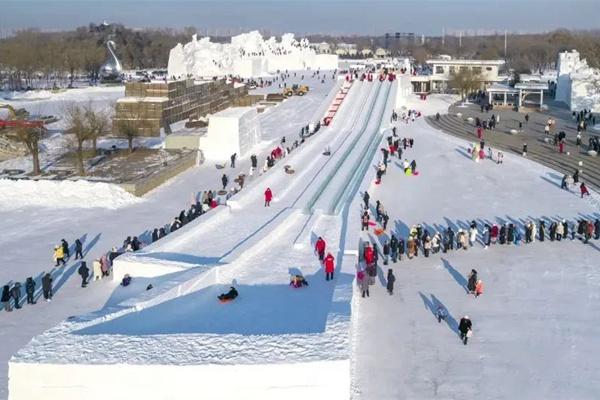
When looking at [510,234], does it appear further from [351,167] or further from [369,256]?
[351,167]

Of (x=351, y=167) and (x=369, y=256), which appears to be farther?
(x=351, y=167)

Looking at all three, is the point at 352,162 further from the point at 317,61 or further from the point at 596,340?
the point at 317,61

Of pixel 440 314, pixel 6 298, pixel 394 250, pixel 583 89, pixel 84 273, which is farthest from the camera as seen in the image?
pixel 583 89

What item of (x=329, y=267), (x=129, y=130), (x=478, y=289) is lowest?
(x=478, y=289)

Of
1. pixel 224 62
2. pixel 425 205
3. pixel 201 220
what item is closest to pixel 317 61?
pixel 224 62

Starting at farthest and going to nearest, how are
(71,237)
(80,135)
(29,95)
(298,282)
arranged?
(29,95) < (80,135) < (71,237) < (298,282)

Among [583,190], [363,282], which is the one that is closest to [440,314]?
[363,282]

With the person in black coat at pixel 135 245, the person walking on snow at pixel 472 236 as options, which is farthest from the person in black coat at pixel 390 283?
the person in black coat at pixel 135 245
